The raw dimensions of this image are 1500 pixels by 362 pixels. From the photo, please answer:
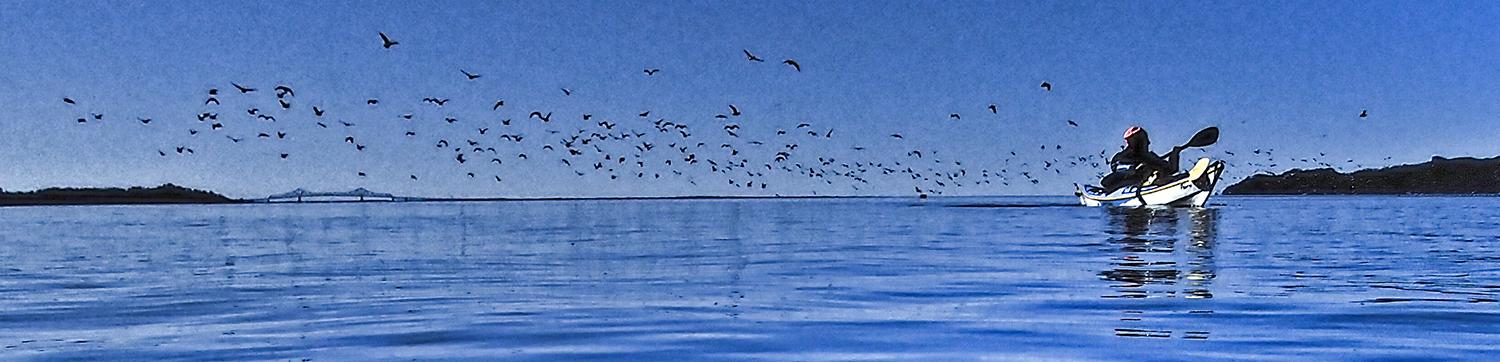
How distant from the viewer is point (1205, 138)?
108 metres

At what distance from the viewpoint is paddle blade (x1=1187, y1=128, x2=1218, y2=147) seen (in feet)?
352

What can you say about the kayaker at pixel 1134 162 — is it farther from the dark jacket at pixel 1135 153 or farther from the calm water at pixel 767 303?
the calm water at pixel 767 303

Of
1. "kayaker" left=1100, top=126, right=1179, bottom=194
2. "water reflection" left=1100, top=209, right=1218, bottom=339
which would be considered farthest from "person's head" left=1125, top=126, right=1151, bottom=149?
"water reflection" left=1100, top=209, right=1218, bottom=339

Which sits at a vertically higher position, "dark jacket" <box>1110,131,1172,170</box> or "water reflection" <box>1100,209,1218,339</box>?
"dark jacket" <box>1110,131,1172,170</box>

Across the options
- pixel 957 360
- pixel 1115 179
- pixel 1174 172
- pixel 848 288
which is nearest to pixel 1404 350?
pixel 957 360

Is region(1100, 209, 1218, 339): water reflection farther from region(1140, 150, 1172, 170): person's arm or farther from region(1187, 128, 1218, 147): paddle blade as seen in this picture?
region(1140, 150, 1172, 170): person's arm

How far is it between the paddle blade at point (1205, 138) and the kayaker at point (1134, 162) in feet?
10.9

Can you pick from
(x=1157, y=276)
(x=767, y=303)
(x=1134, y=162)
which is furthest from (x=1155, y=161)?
(x=767, y=303)

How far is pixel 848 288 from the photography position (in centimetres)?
2292

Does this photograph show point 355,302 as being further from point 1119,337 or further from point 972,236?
point 972,236

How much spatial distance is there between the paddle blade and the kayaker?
334cm

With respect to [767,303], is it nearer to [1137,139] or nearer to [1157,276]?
[1157,276]

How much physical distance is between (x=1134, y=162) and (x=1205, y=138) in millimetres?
8772

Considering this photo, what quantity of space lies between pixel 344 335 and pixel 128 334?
8.32ft
